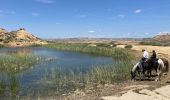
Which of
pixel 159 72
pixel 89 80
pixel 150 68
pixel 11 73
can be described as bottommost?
pixel 89 80

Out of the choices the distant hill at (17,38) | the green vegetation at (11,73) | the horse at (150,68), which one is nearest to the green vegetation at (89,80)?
the horse at (150,68)

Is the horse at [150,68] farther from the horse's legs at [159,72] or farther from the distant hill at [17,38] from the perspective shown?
the distant hill at [17,38]

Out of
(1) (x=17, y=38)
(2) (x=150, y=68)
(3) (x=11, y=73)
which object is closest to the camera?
(2) (x=150, y=68)

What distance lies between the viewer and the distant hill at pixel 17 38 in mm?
78438

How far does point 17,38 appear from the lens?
273 feet

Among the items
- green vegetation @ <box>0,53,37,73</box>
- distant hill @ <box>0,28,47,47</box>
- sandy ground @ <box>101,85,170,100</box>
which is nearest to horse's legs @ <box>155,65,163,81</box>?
sandy ground @ <box>101,85,170,100</box>

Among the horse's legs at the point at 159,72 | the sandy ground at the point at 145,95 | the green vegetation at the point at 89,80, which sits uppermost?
the horse's legs at the point at 159,72

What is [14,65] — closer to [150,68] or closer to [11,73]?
[11,73]

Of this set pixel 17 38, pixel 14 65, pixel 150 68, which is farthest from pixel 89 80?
pixel 17 38

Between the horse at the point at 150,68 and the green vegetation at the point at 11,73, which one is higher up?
the horse at the point at 150,68

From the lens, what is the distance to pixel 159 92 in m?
14.3

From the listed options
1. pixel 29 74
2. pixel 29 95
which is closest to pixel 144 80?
pixel 29 95

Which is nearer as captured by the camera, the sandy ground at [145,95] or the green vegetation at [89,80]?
the sandy ground at [145,95]

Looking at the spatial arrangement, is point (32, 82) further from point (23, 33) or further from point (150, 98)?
point (23, 33)
